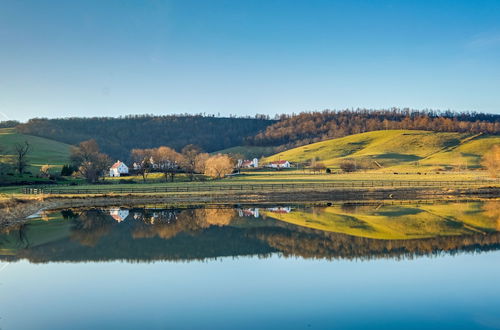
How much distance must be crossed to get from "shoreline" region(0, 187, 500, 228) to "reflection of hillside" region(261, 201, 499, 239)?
21.7 feet

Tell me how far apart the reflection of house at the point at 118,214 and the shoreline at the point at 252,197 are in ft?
14.5

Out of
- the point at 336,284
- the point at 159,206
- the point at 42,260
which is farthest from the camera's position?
the point at 159,206

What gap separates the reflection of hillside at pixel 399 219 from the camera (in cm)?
Answer: 2939

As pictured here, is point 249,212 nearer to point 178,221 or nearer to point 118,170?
point 178,221

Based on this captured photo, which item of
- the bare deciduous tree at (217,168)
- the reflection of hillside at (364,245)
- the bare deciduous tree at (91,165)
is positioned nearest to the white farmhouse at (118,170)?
the bare deciduous tree at (91,165)

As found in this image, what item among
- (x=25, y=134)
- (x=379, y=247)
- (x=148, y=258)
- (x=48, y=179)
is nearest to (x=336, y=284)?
(x=379, y=247)

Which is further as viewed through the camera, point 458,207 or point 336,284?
point 458,207

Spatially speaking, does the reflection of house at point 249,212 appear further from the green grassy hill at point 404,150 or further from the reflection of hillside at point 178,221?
the green grassy hill at point 404,150

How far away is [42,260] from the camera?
22781 mm

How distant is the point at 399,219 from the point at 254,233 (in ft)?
44.3

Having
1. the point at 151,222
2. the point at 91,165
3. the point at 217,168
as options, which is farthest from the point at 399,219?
the point at 91,165

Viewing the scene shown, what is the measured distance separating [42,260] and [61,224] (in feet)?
41.8

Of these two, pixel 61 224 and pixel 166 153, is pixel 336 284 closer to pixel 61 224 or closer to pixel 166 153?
pixel 61 224

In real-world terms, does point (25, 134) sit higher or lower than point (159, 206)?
higher
